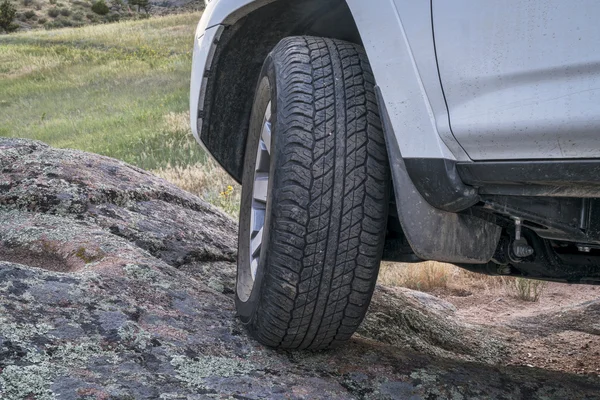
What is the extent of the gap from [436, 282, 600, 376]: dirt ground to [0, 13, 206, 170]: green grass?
519cm

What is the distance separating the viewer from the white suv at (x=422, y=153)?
5.22 feet

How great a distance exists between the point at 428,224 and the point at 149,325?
0.84 meters

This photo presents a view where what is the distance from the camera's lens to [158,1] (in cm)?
6356

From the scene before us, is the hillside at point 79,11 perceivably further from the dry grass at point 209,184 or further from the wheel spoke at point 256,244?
the wheel spoke at point 256,244

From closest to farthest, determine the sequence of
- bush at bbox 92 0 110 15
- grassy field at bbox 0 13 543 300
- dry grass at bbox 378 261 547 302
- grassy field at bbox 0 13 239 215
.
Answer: dry grass at bbox 378 261 547 302 < grassy field at bbox 0 13 543 300 < grassy field at bbox 0 13 239 215 < bush at bbox 92 0 110 15

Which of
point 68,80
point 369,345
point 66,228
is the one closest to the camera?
point 369,345

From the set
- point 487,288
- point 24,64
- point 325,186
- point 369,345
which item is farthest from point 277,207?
point 24,64

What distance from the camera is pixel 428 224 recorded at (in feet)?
6.30

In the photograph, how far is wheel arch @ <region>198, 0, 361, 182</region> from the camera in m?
2.73

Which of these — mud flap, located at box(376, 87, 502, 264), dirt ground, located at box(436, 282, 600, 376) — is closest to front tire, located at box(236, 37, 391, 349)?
mud flap, located at box(376, 87, 502, 264)

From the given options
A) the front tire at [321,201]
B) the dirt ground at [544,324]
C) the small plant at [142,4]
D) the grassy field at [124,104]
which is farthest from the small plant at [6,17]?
the front tire at [321,201]

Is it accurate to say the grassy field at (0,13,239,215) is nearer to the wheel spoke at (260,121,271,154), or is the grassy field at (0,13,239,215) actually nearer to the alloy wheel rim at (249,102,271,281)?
the alloy wheel rim at (249,102,271,281)

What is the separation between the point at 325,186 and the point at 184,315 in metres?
0.66

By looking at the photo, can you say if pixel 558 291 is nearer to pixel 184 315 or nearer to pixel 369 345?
pixel 369 345
